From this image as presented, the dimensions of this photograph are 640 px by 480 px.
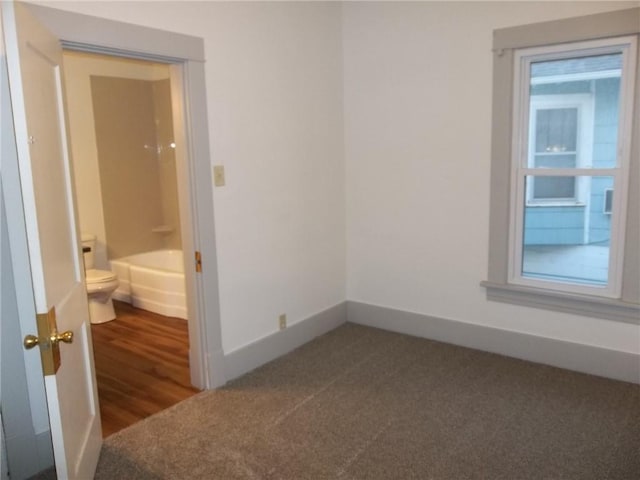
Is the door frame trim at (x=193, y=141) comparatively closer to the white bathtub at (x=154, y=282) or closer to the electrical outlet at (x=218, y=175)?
the electrical outlet at (x=218, y=175)

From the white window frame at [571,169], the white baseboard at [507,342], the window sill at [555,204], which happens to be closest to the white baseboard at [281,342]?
the white baseboard at [507,342]

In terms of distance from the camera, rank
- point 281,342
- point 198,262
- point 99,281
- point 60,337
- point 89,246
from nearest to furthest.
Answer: point 60,337, point 198,262, point 281,342, point 99,281, point 89,246

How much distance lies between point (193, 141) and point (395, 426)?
1.86 m

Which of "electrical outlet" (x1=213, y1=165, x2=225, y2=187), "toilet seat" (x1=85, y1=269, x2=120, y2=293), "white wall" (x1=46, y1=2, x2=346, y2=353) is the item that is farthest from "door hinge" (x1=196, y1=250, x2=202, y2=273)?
"toilet seat" (x1=85, y1=269, x2=120, y2=293)

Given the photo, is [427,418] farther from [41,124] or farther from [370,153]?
[41,124]

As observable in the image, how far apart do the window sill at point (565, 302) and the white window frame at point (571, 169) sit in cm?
6

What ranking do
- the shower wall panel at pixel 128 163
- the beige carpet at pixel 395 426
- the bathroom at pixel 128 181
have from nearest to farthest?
1. the beige carpet at pixel 395 426
2. the bathroom at pixel 128 181
3. the shower wall panel at pixel 128 163

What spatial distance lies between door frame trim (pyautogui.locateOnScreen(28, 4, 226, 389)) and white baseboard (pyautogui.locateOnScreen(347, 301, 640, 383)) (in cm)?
142

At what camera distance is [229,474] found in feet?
7.79

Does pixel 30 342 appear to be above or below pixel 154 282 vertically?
above

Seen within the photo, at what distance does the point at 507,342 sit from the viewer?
359 cm

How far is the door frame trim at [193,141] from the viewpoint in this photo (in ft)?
8.13

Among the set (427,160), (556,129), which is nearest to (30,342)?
(427,160)

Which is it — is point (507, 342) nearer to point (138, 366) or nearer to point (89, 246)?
point (138, 366)
